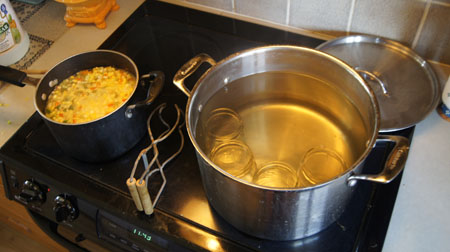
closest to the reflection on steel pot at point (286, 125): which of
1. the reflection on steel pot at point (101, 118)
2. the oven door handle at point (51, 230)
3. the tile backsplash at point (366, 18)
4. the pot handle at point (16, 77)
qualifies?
the reflection on steel pot at point (101, 118)

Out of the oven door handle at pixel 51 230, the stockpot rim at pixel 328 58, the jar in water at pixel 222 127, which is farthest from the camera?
the oven door handle at pixel 51 230

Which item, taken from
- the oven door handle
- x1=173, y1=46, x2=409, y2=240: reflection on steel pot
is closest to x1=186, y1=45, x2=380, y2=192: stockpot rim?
x1=173, y1=46, x2=409, y2=240: reflection on steel pot

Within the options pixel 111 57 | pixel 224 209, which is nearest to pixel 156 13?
pixel 111 57

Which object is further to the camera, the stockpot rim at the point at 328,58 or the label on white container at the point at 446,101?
the label on white container at the point at 446,101

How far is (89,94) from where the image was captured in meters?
0.86

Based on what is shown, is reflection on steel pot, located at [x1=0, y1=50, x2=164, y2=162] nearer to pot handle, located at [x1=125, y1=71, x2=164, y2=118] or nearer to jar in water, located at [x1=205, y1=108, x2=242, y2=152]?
pot handle, located at [x1=125, y1=71, x2=164, y2=118]

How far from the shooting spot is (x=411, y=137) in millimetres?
820

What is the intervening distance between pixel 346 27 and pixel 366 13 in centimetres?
6

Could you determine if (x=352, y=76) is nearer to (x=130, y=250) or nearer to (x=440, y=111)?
(x=440, y=111)

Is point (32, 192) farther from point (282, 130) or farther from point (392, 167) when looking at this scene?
point (392, 167)

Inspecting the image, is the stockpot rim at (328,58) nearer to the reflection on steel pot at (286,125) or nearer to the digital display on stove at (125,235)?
the reflection on steel pot at (286,125)

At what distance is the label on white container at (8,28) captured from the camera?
969mm

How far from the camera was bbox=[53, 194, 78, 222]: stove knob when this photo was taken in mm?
810

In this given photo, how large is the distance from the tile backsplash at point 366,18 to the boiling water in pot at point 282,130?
22 cm
